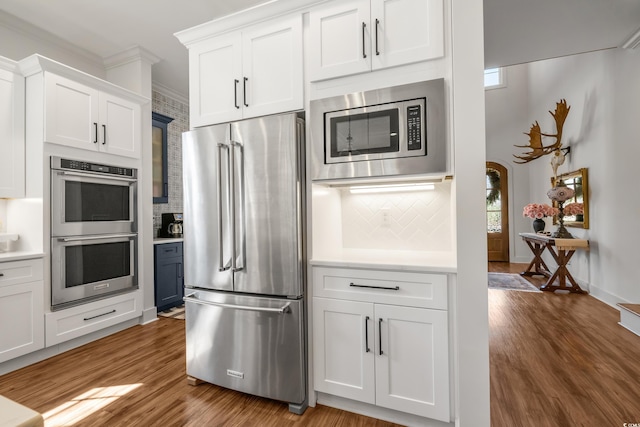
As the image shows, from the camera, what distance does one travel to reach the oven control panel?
111 inches

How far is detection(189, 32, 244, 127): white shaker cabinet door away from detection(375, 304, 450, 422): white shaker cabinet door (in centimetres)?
167

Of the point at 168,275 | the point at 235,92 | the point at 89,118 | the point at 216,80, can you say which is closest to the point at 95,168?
the point at 89,118

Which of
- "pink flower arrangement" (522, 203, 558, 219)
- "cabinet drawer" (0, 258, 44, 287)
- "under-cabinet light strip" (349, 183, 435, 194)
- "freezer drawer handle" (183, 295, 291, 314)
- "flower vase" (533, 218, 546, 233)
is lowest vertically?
"freezer drawer handle" (183, 295, 291, 314)

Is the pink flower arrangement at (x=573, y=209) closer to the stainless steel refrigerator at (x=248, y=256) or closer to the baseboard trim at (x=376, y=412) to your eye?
the baseboard trim at (x=376, y=412)

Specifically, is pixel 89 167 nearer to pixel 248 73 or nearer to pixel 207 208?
pixel 207 208

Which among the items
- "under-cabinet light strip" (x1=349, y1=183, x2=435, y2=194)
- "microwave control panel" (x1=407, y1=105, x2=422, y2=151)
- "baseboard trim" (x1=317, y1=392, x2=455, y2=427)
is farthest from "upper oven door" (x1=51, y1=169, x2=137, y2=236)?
"microwave control panel" (x1=407, y1=105, x2=422, y2=151)

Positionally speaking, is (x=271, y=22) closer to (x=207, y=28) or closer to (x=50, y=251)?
(x=207, y=28)

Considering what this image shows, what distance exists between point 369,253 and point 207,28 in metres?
1.97

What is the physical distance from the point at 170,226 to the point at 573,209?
5870 millimetres

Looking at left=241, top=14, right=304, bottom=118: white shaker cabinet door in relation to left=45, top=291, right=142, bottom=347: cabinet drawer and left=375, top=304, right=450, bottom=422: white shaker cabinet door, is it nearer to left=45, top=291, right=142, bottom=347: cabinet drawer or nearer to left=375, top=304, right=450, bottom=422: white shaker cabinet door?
left=375, top=304, right=450, bottom=422: white shaker cabinet door

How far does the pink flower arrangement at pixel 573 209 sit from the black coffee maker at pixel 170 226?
18.9ft

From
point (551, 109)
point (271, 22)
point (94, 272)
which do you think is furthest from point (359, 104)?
point (551, 109)

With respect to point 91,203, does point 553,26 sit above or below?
above

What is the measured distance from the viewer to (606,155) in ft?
13.3
